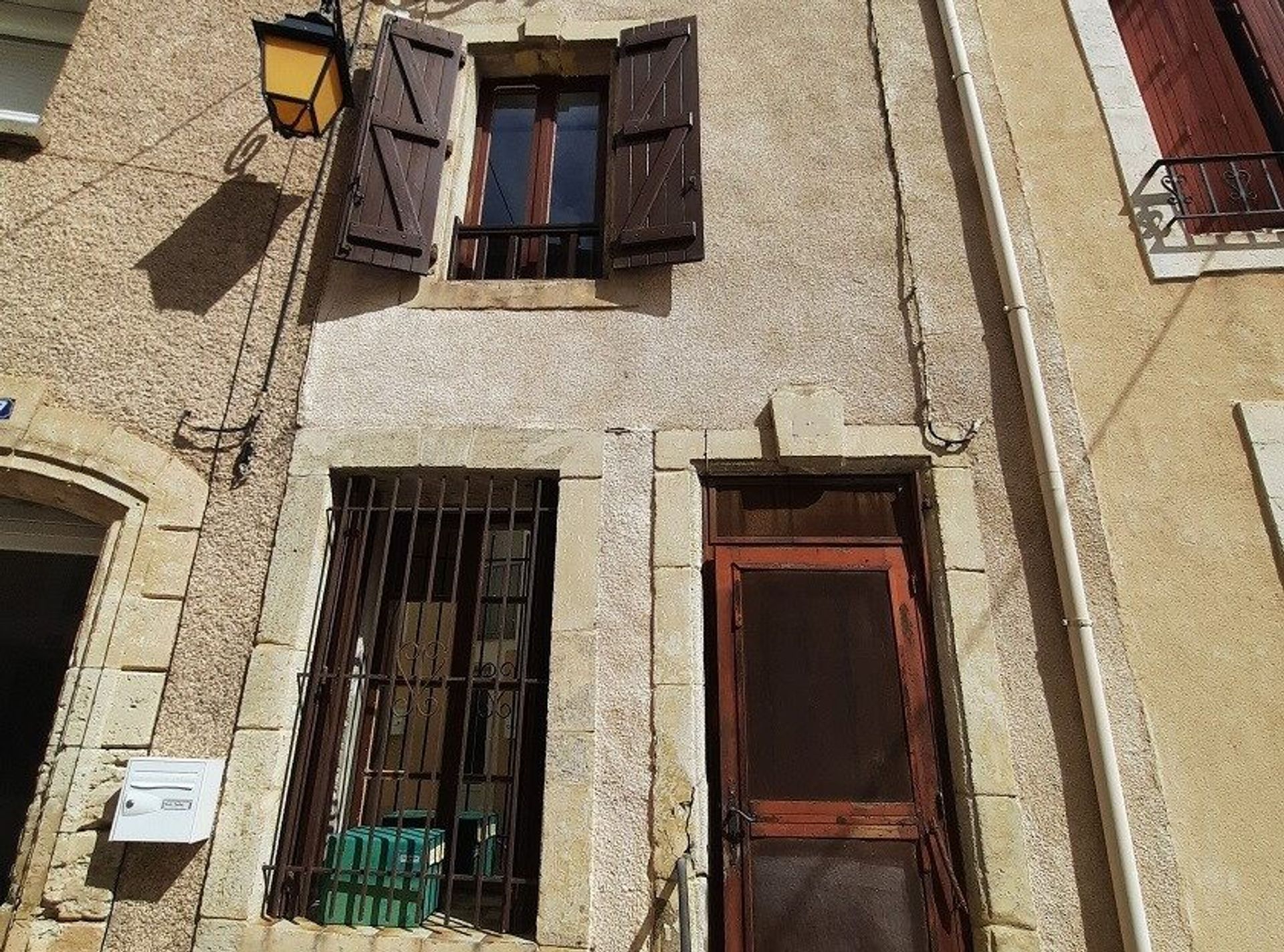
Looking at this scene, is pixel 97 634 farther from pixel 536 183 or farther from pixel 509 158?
pixel 509 158

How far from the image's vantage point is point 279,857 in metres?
3.03

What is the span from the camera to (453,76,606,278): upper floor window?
13.9 feet

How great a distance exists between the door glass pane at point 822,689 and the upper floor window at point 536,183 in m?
2.12

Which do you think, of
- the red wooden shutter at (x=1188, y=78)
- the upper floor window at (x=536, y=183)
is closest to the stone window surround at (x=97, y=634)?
the upper floor window at (x=536, y=183)

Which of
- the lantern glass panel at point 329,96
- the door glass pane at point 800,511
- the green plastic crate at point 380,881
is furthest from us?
the lantern glass panel at point 329,96

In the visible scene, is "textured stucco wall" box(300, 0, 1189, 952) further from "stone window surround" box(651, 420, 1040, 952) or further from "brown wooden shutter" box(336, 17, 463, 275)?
"brown wooden shutter" box(336, 17, 463, 275)

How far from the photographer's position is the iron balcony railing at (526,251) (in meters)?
4.22

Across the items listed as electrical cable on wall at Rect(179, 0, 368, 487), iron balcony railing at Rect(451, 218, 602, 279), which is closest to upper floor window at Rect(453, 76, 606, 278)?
iron balcony railing at Rect(451, 218, 602, 279)

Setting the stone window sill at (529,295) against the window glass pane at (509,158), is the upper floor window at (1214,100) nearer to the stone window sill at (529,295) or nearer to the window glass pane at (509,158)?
the stone window sill at (529,295)

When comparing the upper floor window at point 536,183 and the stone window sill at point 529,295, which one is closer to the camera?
the stone window sill at point 529,295

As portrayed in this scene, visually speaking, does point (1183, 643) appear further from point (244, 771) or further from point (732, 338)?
point (244, 771)

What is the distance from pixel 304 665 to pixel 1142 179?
15.5 ft

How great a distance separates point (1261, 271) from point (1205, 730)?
230cm

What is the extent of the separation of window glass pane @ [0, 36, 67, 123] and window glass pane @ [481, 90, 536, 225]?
259 cm
